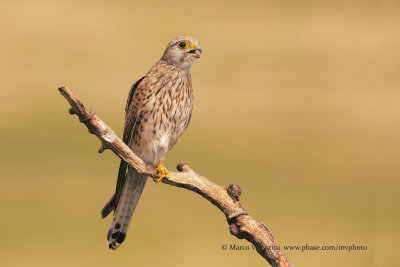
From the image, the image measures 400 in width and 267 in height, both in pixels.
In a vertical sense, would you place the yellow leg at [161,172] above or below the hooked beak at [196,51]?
below

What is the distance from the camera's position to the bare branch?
3639 mm

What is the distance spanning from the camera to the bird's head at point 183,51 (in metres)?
4.18

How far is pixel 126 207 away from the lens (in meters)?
4.40

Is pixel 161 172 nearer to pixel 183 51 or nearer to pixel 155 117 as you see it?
pixel 155 117

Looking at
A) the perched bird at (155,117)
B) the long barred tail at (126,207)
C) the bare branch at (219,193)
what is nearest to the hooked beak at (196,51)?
the perched bird at (155,117)

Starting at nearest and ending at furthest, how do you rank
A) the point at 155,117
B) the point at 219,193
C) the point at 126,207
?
1. the point at 219,193
2. the point at 155,117
3. the point at 126,207

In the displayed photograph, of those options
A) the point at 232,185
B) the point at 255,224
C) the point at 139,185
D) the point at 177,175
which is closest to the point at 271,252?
the point at 255,224

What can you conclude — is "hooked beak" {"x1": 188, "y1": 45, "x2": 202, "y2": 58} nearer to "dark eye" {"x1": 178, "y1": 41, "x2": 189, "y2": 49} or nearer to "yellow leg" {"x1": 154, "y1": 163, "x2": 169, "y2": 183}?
"dark eye" {"x1": 178, "y1": 41, "x2": 189, "y2": 49}

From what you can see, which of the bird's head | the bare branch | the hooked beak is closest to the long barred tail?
the bare branch

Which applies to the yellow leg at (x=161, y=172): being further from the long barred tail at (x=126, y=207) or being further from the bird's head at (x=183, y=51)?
the bird's head at (x=183, y=51)

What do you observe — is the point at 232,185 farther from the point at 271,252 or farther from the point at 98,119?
the point at 98,119

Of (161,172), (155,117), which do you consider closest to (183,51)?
(155,117)

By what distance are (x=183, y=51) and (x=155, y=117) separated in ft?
1.90

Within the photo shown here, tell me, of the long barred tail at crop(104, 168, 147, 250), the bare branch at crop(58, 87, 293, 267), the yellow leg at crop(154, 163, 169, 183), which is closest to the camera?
the bare branch at crop(58, 87, 293, 267)
